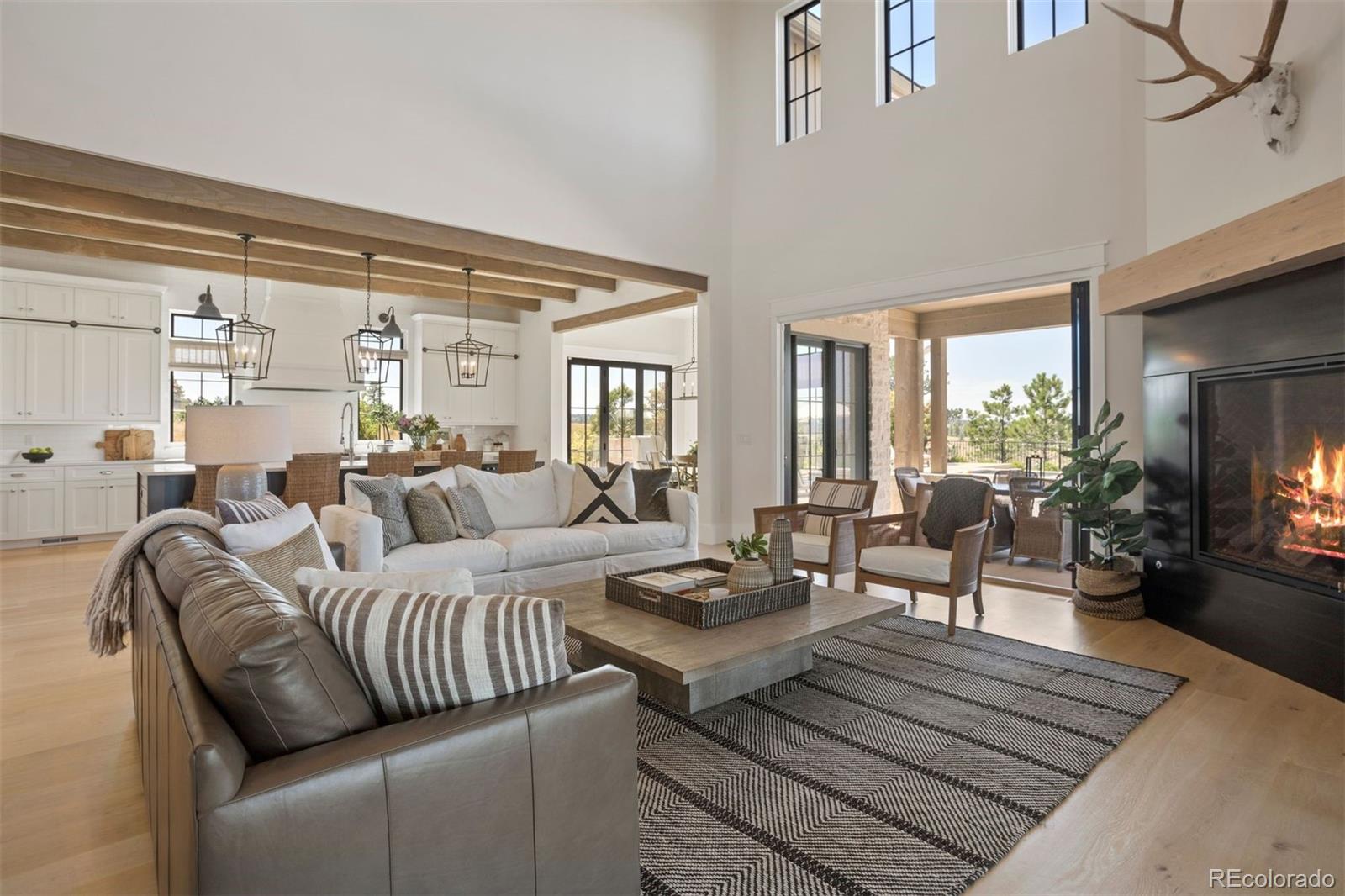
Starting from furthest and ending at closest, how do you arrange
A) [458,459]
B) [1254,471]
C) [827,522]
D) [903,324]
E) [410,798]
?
[903,324] < [458,459] < [827,522] < [1254,471] < [410,798]

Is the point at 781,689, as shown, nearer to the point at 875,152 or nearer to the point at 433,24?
the point at 875,152

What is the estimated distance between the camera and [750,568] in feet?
10.3

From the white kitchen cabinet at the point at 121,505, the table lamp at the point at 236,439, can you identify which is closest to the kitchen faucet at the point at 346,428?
the white kitchen cabinet at the point at 121,505

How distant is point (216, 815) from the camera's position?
975 millimetres

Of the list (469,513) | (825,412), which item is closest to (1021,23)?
(825,412)

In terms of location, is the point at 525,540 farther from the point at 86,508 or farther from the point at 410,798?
the point at 86,508

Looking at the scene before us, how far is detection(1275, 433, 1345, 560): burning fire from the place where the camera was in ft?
9.78

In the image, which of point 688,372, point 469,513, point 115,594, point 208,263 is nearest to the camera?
point 115,594

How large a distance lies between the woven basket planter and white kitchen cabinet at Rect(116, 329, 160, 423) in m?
8.67

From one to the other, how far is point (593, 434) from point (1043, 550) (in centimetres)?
609

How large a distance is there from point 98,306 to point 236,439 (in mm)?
5419

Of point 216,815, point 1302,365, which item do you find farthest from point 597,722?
point 1302,365

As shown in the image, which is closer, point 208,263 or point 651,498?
point 651,498

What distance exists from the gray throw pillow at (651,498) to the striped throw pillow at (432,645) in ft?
12.6
